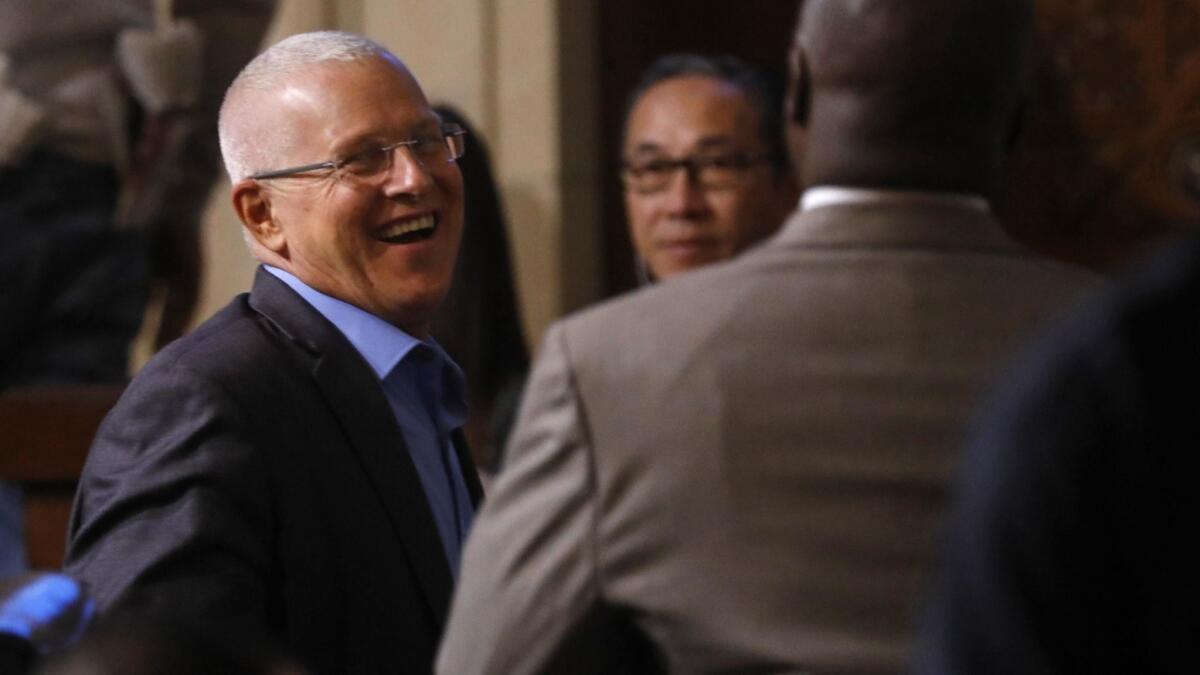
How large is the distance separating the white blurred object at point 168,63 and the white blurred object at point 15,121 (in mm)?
281

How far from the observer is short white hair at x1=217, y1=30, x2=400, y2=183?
2879 millimetres

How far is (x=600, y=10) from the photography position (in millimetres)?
6113

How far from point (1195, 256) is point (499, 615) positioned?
885mm

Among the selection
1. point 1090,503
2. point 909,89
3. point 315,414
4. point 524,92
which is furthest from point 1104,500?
point 524,92

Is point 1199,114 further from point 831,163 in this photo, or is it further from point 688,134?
point 831,163

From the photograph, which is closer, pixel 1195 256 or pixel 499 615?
pixel 1195 256

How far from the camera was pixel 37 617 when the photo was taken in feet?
5.42

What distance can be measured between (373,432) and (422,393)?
0.85 ft

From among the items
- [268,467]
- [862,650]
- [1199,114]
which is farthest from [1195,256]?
[1199,114]

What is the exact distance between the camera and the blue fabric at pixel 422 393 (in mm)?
2730

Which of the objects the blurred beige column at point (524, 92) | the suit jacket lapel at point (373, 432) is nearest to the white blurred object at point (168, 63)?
the blurred beige column at point (524, 92)

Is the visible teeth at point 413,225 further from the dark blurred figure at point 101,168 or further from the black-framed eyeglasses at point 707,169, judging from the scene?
the dark blurred figure at point 101,168

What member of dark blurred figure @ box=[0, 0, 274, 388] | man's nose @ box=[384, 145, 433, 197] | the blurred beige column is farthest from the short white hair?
the blurred beige column

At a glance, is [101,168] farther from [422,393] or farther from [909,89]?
[909,89]
